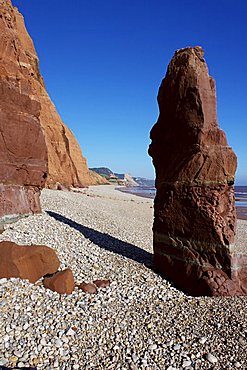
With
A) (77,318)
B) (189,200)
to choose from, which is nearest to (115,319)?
(77,318)

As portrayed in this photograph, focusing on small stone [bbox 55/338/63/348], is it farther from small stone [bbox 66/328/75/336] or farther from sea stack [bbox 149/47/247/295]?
sea stack [bbox 149/47/247/295]

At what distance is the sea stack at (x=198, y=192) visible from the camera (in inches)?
273

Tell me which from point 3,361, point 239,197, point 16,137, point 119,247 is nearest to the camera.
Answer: point 3,361

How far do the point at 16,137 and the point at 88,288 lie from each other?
621 centimetres

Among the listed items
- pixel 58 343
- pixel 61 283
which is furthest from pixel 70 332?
pixel 61 283

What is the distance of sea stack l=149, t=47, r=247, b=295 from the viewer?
6.93 meters

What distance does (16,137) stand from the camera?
10.3 metres

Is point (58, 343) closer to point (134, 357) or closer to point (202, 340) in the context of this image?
point (134, 357)

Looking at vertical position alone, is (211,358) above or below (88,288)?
below

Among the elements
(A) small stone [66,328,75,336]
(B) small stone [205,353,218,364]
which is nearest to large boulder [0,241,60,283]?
(A) small stone [66,328,75,336]

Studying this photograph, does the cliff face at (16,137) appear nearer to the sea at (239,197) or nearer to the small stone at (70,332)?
the small stone at (70,332)

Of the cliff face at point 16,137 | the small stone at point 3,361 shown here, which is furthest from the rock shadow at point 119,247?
the small stone at point 3,361

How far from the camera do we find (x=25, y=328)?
4.86 metres

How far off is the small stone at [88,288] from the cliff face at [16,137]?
13.7 ft
